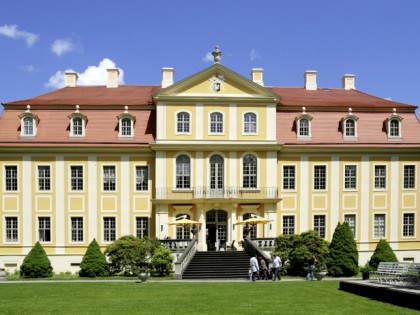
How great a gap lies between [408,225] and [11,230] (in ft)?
85.3

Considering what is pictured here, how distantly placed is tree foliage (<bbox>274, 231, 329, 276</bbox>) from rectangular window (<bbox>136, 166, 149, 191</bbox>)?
9.99m

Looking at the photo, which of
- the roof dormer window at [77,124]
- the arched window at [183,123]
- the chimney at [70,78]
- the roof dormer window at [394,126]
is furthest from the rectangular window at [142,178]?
the roof dormer window at [394,126]

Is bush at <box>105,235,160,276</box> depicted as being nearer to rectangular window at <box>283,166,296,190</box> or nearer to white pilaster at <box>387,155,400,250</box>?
rectangular window at <box>283,166,296,190</box>

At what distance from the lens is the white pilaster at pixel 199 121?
128 ft

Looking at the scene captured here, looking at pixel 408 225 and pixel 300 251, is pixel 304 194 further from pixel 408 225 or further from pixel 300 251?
pixel 300 251

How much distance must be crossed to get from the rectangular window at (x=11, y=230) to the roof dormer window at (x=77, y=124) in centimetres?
663

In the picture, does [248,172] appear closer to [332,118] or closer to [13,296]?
[332,118]

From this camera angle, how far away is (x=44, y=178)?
128 feet

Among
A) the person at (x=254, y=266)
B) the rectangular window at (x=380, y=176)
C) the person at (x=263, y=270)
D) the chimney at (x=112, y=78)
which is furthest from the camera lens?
the chimney at (x=112, y=78)

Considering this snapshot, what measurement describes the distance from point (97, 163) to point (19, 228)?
6409 mm

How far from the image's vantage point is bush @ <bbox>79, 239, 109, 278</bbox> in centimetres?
3294

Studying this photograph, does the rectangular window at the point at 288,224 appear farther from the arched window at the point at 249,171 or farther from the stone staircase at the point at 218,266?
the stone staircase at the point at 218,266

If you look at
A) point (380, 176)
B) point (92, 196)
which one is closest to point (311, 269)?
point (380, 176)

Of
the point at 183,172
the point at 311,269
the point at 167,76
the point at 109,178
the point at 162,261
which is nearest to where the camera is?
the point at 311,269
